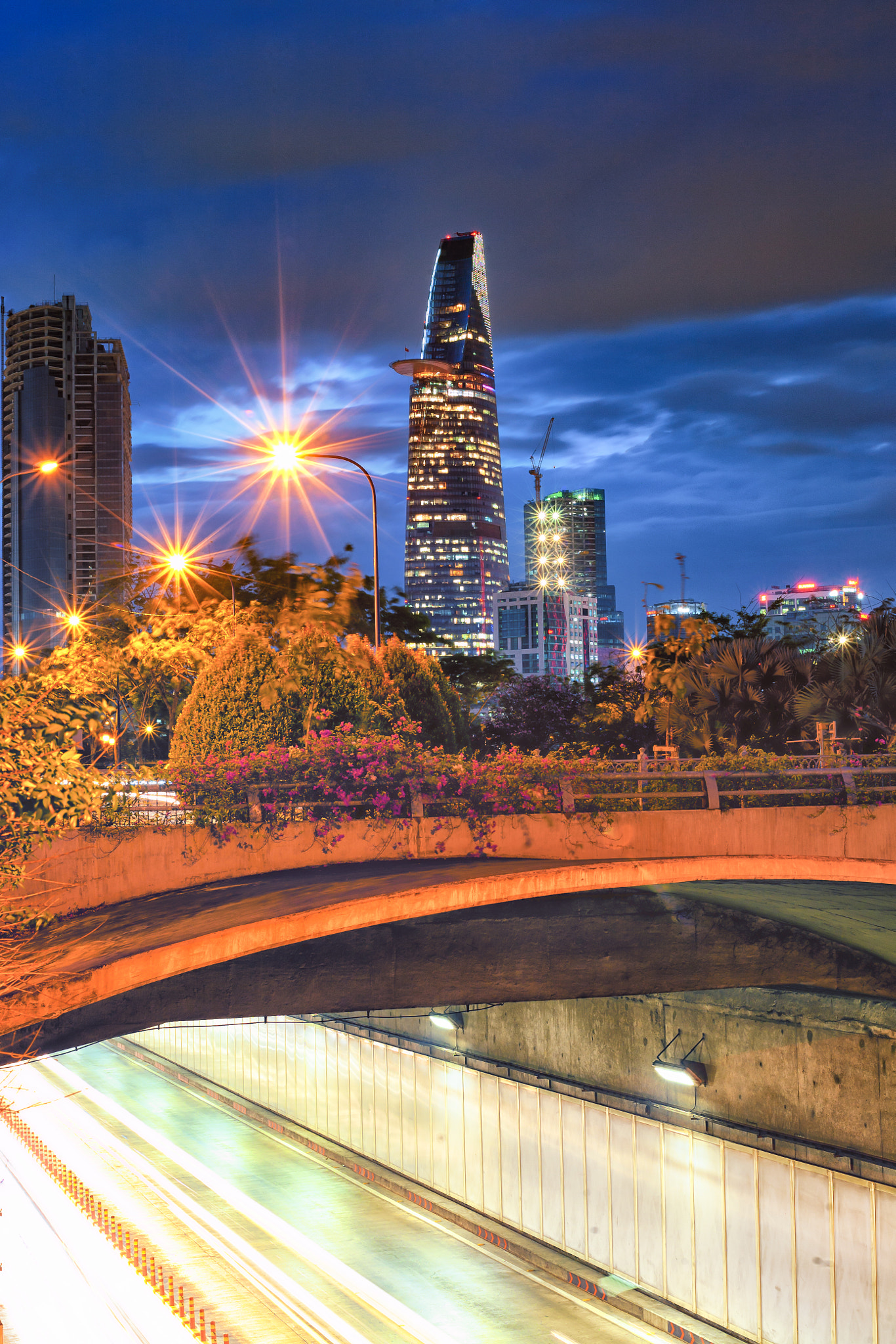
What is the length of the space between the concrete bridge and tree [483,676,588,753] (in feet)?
136

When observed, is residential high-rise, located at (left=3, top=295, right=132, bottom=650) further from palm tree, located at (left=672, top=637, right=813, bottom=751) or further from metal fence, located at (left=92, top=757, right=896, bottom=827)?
metal fence, located at (left=92, top=757, right=896, bottom=827)

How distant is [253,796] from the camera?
16547mm

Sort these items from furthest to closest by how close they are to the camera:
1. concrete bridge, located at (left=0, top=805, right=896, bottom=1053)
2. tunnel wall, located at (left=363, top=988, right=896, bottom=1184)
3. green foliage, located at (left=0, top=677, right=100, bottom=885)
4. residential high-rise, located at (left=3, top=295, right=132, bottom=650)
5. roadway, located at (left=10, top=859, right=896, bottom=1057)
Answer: residential high-rise, located at (left=3, top=295, right=132, bottom=650) < tunnel wall, located at (left=363, top=988, right=896, bottom=1184) < concrete bridge, located at (left=0, top=805, right=896, bottom=1053) < roadway, located at (left=10, top=859, right=896, bottom=1057) < green foliage, located at (left=0, top=677, right=100, bottom=885)

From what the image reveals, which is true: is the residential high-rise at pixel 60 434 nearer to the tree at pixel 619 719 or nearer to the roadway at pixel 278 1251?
the tree at pixel 619 719

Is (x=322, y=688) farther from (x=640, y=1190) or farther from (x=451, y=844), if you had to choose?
(x=640, y=1190)

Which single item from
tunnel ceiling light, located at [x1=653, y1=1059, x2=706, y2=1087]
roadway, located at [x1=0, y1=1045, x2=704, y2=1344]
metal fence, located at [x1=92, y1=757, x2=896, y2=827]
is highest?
metal fence, located at [x1=92, y1=757, x2=896, y2=827]

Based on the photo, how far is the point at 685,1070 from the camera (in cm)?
2177

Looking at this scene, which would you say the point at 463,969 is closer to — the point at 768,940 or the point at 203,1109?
the point at 768,940

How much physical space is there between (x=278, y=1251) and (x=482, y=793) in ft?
45.8

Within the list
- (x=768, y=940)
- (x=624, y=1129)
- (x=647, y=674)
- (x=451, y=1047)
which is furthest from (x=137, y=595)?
(x=768, y=940)

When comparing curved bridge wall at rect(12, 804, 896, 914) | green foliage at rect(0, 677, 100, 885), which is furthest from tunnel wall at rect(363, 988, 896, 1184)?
green foliage at rect(0, 677, 100, 885)

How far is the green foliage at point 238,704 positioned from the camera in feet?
70.2

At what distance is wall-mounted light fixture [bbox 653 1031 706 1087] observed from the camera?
21.7 meters

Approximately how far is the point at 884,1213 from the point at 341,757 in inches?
439
